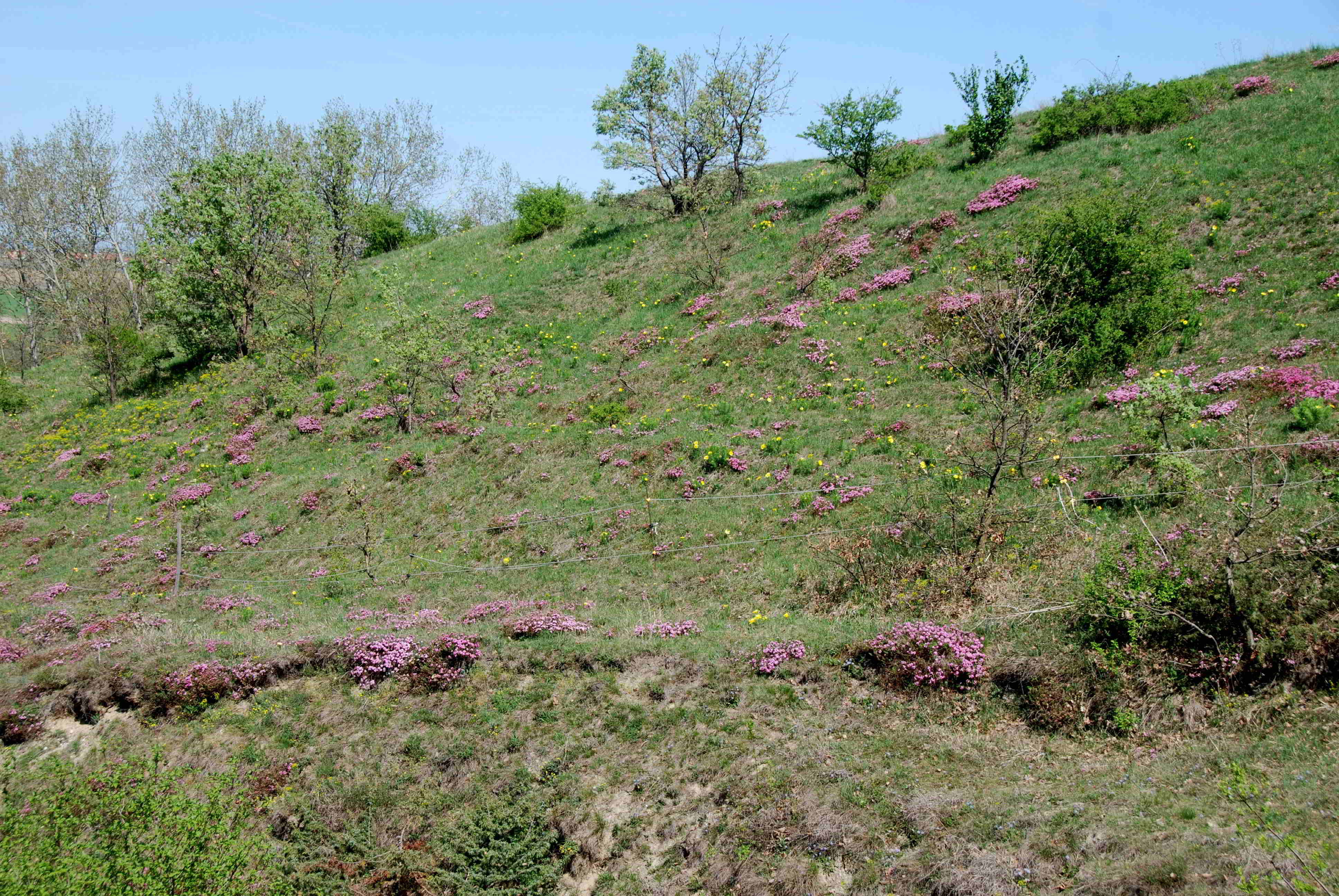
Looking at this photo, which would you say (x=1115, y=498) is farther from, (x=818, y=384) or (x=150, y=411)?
(x=150, y=411)

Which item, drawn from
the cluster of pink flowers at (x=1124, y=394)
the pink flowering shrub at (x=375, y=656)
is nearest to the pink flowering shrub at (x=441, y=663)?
the pink flowering shrub at (x=375, y=656)

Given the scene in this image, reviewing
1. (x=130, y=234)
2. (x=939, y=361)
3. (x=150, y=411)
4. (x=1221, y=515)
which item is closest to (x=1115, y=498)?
(x=1221, y=515)

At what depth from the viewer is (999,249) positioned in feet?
81.1

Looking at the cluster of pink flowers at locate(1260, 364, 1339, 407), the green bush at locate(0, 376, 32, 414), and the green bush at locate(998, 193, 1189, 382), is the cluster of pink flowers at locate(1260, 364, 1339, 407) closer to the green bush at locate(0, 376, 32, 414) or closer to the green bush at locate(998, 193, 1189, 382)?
the green bush at locate(998, 193, 1189, 382)

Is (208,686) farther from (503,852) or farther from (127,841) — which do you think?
(503,852)

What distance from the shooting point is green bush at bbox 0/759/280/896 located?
9.72m

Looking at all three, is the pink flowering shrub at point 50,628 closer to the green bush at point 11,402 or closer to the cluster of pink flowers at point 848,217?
the green bush at point 11,402

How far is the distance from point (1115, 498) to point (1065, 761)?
255 inches

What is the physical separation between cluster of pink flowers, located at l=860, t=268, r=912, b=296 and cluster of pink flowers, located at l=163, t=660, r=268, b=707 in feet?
74.4

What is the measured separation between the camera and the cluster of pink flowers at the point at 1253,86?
101ft

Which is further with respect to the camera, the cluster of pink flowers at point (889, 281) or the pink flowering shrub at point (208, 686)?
the cluster of pink flowers at point (889, 281)

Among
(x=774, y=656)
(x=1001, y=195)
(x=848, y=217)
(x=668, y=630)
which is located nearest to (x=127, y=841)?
(x=668, y=630)

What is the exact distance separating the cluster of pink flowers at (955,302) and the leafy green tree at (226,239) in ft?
92.4

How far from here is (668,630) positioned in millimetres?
15562
